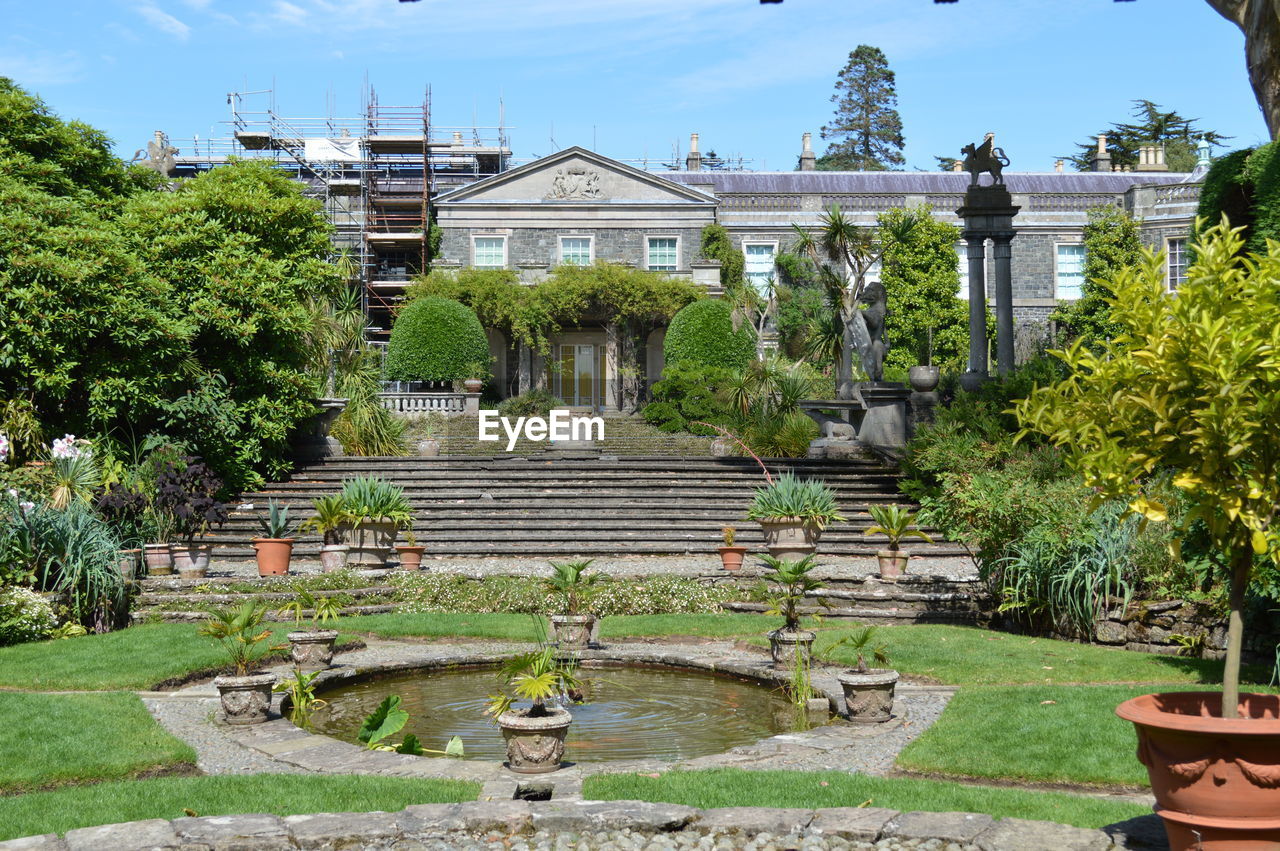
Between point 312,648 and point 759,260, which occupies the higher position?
point 759,260

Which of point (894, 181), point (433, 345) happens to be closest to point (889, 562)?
point (433, 345)

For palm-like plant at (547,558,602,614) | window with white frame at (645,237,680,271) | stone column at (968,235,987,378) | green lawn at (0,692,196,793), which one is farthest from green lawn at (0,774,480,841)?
window with white frame at (645,237,680,271)

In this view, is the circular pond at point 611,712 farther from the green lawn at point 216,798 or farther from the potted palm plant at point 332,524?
the potted palm plant at point 332,524

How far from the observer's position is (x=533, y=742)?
19.9 ft

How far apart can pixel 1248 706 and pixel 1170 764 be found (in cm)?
60

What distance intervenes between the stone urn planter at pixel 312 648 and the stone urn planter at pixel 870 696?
4.03 m

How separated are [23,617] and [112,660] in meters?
1.88

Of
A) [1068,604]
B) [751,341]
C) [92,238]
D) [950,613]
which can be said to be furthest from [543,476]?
[751,341]

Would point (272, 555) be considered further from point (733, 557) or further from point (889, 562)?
point (889, 562)

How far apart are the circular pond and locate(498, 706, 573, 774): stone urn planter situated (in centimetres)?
58

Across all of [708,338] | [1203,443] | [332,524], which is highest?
[708,338]

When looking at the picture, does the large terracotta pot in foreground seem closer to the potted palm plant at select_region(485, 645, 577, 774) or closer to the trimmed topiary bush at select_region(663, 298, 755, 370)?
the potted palm plant at select_region(485, 645, 577, 774)

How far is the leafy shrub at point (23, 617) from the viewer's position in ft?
34.6

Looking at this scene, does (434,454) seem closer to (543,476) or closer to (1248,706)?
(543,476)
